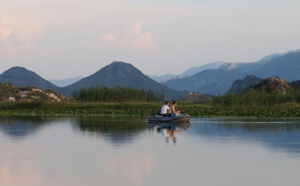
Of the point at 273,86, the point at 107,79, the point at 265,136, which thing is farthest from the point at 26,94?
the point at 107,79

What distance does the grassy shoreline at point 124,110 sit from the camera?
4425cm

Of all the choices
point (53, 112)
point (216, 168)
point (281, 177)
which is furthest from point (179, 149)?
point (53, 112)

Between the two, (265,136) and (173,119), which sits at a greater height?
(173,119)

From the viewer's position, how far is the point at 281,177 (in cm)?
1379

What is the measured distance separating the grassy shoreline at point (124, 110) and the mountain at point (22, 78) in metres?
103

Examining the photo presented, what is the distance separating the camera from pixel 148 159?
16688mm

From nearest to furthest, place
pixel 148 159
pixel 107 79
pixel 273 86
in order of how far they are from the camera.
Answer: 1. pixel 148 159
2. pixel 273 86
3. pixel 107 79

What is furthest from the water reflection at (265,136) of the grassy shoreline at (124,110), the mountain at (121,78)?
the mountain at (121,78)

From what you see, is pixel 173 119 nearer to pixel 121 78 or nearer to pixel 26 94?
pixel 26 94

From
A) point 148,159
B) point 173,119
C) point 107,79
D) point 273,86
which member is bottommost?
point 148,159

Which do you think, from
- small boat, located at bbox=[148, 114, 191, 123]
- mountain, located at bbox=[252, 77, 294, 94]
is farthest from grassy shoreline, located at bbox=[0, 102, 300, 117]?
mountain, located at bbox=[252, 77, 294, 94]

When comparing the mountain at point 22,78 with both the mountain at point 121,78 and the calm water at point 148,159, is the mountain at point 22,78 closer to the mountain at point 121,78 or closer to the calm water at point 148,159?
the mountain at point 121,78

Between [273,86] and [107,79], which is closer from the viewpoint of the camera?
[273,86]

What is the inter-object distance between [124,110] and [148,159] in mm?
32862
